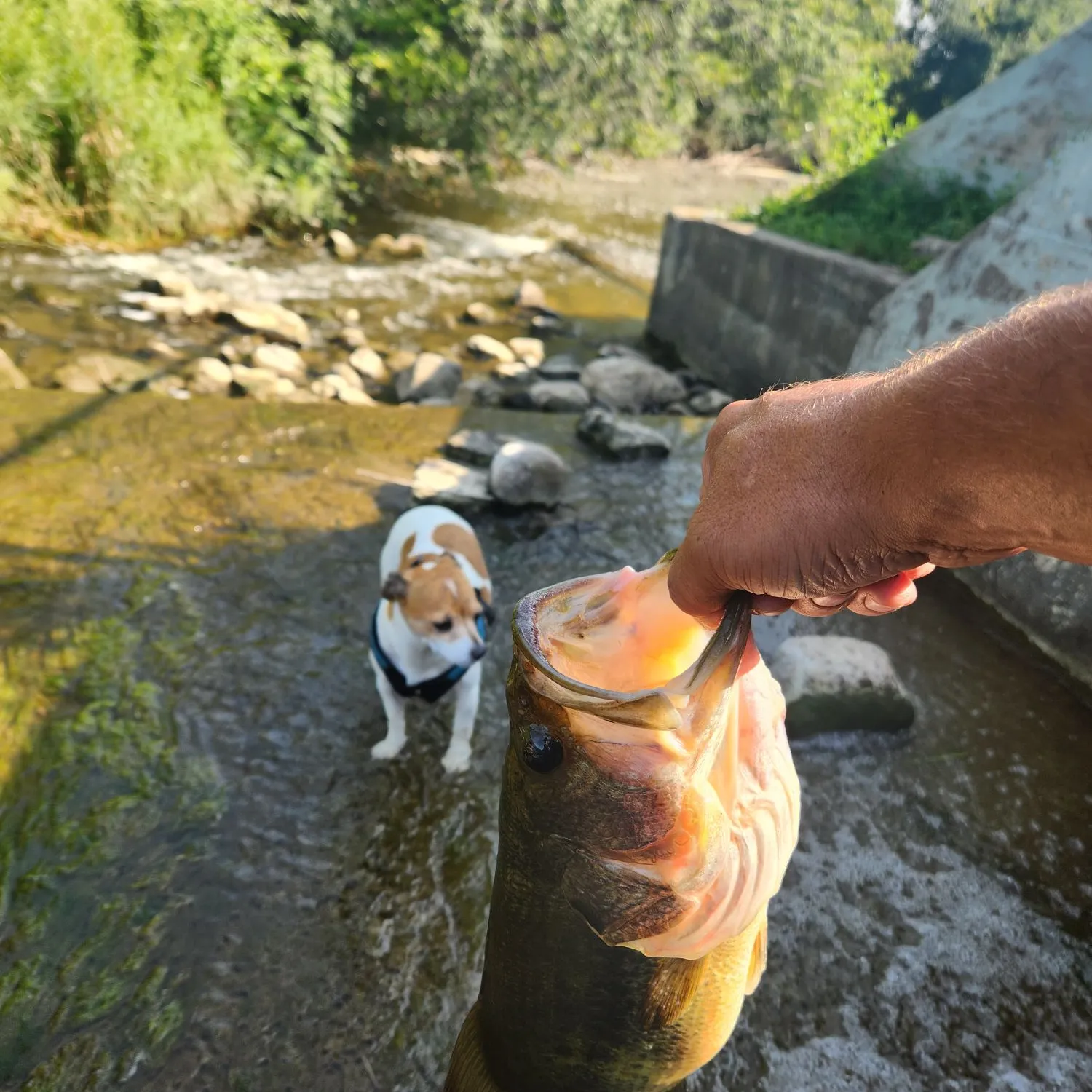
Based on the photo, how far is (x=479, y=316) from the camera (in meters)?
11.1

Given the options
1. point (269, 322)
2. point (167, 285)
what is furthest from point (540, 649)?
point (167, 285)

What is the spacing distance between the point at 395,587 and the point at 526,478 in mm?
2171

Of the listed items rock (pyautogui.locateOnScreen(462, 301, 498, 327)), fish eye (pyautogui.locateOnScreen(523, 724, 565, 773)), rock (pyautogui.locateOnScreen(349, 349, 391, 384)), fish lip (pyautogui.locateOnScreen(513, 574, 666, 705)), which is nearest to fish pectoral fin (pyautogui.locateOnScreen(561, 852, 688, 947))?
fish eye (pyautogui.locateOnScreen(523, 724, 565, 773))

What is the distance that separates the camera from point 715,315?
375 inches

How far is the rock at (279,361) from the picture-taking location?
8.32 metres

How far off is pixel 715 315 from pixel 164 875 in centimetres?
859

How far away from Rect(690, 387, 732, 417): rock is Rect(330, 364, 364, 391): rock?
3729 millimetres

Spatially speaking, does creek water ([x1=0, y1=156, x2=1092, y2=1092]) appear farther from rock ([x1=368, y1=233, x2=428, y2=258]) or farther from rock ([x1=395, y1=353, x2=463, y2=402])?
rock ([x1=368, y1=233, x2=428, y2=258])

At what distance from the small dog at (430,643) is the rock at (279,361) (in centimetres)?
541

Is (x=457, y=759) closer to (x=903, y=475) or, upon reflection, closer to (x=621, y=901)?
(x=621, y=901)

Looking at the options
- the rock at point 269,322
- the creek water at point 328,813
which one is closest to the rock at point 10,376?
the creek water at point 328,813

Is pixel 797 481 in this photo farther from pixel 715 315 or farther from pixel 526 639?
pixel 715 315

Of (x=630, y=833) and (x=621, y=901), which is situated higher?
(x=630, y=833)

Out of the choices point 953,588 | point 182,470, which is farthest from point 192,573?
point 953,588
